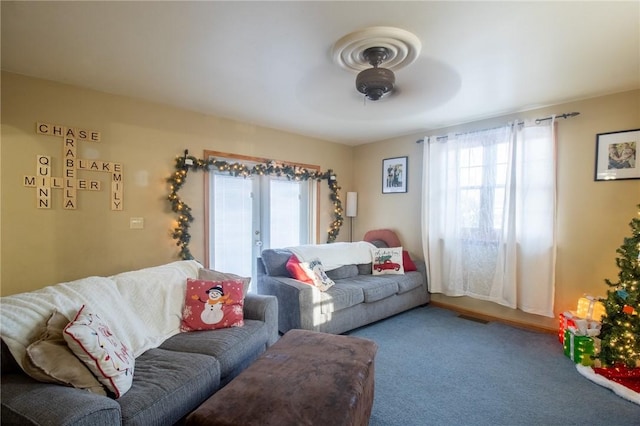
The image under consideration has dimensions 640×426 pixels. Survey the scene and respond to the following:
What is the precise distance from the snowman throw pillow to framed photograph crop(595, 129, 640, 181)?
3684 mm

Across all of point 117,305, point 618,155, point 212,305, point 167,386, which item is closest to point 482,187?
point 618,155

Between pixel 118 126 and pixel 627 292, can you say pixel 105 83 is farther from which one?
pixel 627 292

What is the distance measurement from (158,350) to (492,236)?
363cm

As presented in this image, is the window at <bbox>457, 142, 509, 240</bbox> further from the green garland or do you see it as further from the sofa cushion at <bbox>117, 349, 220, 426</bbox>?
the sofa cushion at <bbox>117, 349, 220, 426</bbox>

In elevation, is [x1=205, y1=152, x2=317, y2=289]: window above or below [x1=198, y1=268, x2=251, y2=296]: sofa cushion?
above

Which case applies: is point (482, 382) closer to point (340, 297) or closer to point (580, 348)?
point (580, 348)

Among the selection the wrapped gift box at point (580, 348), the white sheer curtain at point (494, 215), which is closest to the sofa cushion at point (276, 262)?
the white sheer curtain at point (494, 215)

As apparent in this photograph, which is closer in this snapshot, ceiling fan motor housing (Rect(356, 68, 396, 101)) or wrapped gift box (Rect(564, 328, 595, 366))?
ceiling fan motor housing (Rect(356, 68, 396, 101))

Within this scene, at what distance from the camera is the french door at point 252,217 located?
3.79 m

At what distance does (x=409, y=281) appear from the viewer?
390 centimetres

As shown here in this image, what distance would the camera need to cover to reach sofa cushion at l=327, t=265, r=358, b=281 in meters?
3.79

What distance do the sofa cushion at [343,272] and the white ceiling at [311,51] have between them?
6.50ft

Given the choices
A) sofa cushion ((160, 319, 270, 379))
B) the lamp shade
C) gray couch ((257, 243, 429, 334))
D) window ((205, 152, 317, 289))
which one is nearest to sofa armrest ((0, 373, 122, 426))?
sofa cushion ((160, 319, 270, 379))

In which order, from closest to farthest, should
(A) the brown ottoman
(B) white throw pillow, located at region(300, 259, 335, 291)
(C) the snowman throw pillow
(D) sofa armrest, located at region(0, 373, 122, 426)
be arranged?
(D) sofa armrest, located at region(0, 373, 122, 426)
(A) the brown ottoman
(C) the snowman throw pillow
(B) white throw pillow, located at region(300, 259, 335, 291)
